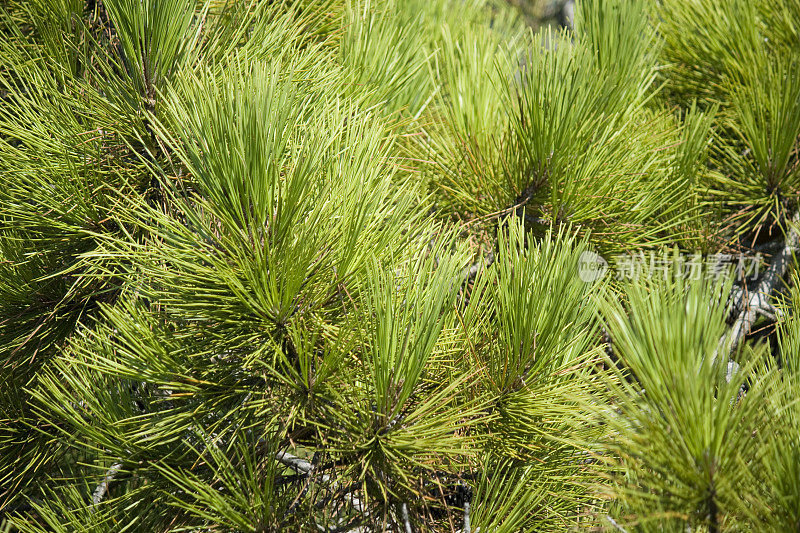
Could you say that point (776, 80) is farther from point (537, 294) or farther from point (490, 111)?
point (537, 294)

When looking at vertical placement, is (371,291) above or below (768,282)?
above

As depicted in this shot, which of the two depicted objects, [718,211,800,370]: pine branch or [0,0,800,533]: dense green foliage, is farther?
[718,211,800,370]: pine branch

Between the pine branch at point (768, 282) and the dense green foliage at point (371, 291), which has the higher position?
the dense green foliage at point (371, 291)

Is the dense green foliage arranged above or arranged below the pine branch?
above

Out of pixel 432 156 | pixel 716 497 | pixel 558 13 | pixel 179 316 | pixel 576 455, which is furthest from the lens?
pixel 558 13

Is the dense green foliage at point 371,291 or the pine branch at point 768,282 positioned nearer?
the dense green foliage at point 371,291

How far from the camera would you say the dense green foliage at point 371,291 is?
47 centimetres

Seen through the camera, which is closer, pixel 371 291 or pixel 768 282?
pixel 371 291

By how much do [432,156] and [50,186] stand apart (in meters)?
0.48

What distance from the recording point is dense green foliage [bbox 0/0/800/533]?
0.47m

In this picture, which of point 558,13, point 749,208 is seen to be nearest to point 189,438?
point 749,208

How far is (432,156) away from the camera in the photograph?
2.74ft

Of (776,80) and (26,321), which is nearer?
(26,321)

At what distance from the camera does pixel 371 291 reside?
512mm
